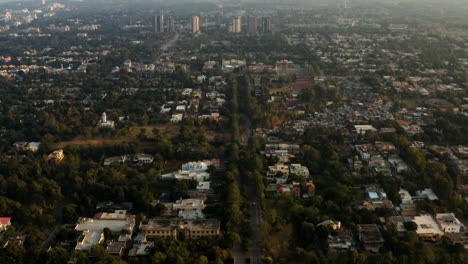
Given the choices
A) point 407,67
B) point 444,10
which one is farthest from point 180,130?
point 444,10

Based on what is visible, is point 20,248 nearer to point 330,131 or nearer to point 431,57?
point 330,131

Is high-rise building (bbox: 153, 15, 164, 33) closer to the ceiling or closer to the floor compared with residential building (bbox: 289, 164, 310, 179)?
closer to the ceiling

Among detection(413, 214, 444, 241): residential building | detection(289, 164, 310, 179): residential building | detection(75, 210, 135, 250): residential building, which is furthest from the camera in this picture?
detection(289, 164, 310, 179): residential building

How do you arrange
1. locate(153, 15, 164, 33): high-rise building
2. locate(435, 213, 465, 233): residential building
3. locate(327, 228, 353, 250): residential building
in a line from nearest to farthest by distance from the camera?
locate(327, 228, 353, 250): residential building → locate(435, 213, 465, 233): residential building → locate(153, 15, 164, 33): high-rise building

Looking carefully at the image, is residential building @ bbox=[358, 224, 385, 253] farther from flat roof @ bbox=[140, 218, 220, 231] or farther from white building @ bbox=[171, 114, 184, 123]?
white building @ bbox=[171, 114, 184, 123]

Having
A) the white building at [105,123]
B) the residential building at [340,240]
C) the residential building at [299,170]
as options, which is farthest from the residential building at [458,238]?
the white building at [105,123]

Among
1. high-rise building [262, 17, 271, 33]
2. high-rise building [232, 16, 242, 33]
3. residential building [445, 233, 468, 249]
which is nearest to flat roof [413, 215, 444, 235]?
residential building [445, 233, 468, 249]

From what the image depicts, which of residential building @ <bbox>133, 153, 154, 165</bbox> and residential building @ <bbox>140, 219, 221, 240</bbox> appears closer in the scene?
residential building @ <bbox>140, 219, 221, 240</bbox>

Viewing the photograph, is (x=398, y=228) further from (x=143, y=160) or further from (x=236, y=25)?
(x=236, y=25)
